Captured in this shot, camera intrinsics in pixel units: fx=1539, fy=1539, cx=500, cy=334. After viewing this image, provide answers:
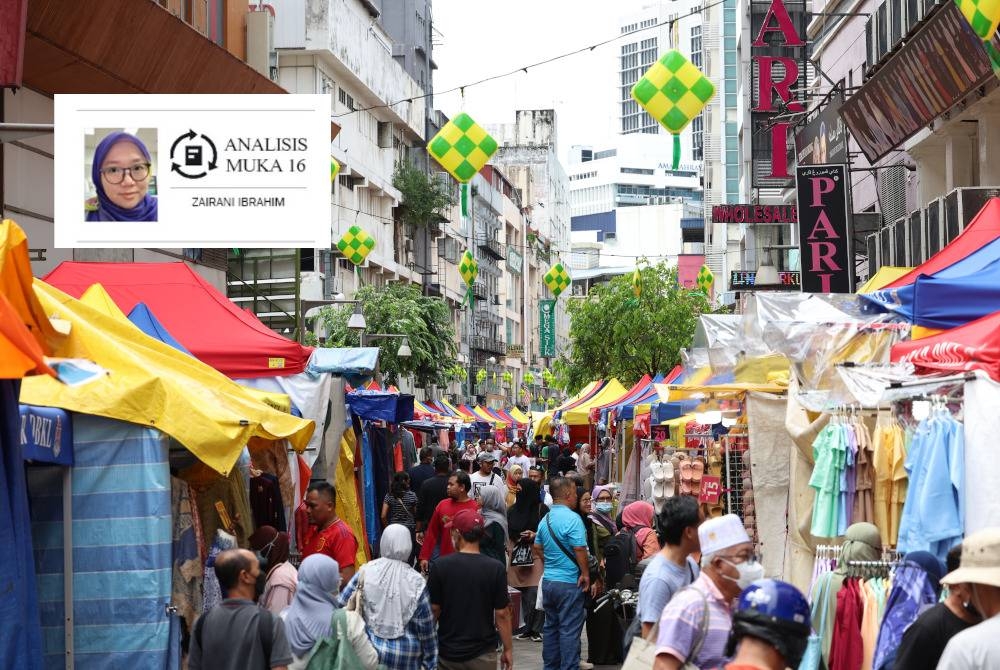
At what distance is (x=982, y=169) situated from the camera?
2317 cm

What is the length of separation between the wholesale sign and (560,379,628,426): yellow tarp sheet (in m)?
18.9

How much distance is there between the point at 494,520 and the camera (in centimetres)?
1449

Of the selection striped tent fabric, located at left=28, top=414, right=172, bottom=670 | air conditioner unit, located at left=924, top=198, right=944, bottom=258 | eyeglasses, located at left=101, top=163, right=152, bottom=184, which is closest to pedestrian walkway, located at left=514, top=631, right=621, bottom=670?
striped tent fabric, located at left=28, top=414, right=172, bottom=670

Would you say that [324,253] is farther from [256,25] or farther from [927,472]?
[927,472]

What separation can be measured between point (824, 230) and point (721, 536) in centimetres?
1867

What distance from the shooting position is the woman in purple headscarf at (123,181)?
11117mm

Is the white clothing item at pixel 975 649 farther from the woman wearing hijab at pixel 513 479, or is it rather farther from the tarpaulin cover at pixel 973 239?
the woman wearing hijab at pixel 513 479

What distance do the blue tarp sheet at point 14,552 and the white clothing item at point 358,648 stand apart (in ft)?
4.94

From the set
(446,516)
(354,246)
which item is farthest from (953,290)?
(354,246)

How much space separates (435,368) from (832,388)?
38.7 metres

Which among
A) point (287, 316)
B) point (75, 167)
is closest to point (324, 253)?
point (287, 316)

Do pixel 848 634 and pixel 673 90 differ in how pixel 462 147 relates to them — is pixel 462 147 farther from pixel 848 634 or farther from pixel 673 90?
pixel 848 634

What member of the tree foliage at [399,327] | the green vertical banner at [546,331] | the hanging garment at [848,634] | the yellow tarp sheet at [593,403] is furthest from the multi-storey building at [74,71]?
the green vertical banner at [546,331]

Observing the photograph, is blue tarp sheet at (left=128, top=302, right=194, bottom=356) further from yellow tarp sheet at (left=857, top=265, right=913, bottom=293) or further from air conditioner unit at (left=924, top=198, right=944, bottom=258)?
air conditioner unit at (left=924, top=198, right=944, bottom=258)
